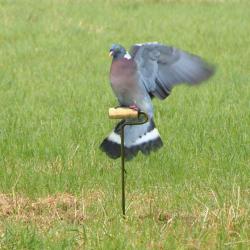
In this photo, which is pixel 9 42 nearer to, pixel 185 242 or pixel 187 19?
pixel 187 19

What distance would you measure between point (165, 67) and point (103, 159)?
4.61 ft

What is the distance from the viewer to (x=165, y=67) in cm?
432

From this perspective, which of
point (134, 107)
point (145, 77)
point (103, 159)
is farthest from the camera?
point (103, 159)

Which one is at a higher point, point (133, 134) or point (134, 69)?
point (134, 69)

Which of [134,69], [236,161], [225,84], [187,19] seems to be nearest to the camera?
[134,69]

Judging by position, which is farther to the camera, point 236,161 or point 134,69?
point 236,161

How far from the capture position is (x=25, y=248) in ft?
11.9

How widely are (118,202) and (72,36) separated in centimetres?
866

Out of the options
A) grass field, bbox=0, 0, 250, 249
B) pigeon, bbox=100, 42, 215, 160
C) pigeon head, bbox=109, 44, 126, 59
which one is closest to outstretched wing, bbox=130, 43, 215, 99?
pigeon, bbox=100, 42, 215, 160

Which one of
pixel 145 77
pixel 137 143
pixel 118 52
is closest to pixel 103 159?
pixel 137 143

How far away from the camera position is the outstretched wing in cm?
420

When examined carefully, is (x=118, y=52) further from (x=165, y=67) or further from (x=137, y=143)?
(x=137, y=143)

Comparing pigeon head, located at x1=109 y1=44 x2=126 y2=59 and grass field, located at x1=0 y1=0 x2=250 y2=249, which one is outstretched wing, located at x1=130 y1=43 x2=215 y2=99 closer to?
pigeon head, located at x1=109 y1=44 x2=126 y2=59

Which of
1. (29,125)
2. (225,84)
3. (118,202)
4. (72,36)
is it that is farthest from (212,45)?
(118,202)
